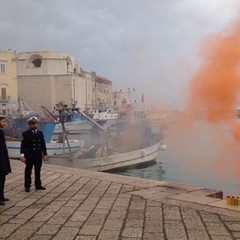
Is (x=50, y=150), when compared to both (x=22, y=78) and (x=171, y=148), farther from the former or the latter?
(x=22, y=78)

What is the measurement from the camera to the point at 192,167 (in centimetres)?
2212

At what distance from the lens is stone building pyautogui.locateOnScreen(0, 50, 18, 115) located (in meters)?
54.4

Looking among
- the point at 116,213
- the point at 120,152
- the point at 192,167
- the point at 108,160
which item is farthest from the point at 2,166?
the point at 192,167

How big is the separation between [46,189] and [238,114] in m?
6.51

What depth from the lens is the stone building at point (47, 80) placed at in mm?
62062

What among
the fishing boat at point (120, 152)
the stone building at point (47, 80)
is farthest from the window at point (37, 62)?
the fishing boat at point (120, 152)

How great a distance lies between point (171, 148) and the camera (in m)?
32.1

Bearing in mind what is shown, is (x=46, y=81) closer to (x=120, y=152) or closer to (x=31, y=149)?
(x=120, y=152)

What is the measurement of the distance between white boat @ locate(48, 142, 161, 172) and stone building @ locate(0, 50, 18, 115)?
3592cm

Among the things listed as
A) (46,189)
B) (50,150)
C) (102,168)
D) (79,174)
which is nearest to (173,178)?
(102,168)

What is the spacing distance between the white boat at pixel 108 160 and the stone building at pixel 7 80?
118 feet

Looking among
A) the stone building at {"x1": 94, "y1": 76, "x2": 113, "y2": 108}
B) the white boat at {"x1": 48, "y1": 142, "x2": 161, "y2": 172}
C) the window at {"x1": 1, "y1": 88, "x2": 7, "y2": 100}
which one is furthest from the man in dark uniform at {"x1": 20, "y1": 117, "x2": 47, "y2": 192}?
the stone building at {"x1": 94, "y1": 76, "x2": 113, "y2": 108}

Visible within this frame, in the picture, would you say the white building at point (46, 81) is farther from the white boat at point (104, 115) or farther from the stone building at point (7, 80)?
the stone building at point (7, 80)

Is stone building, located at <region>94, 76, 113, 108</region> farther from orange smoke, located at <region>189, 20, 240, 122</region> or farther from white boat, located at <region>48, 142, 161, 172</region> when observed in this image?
orange smoke, located at <region>189, 20, 240, 122</region>
